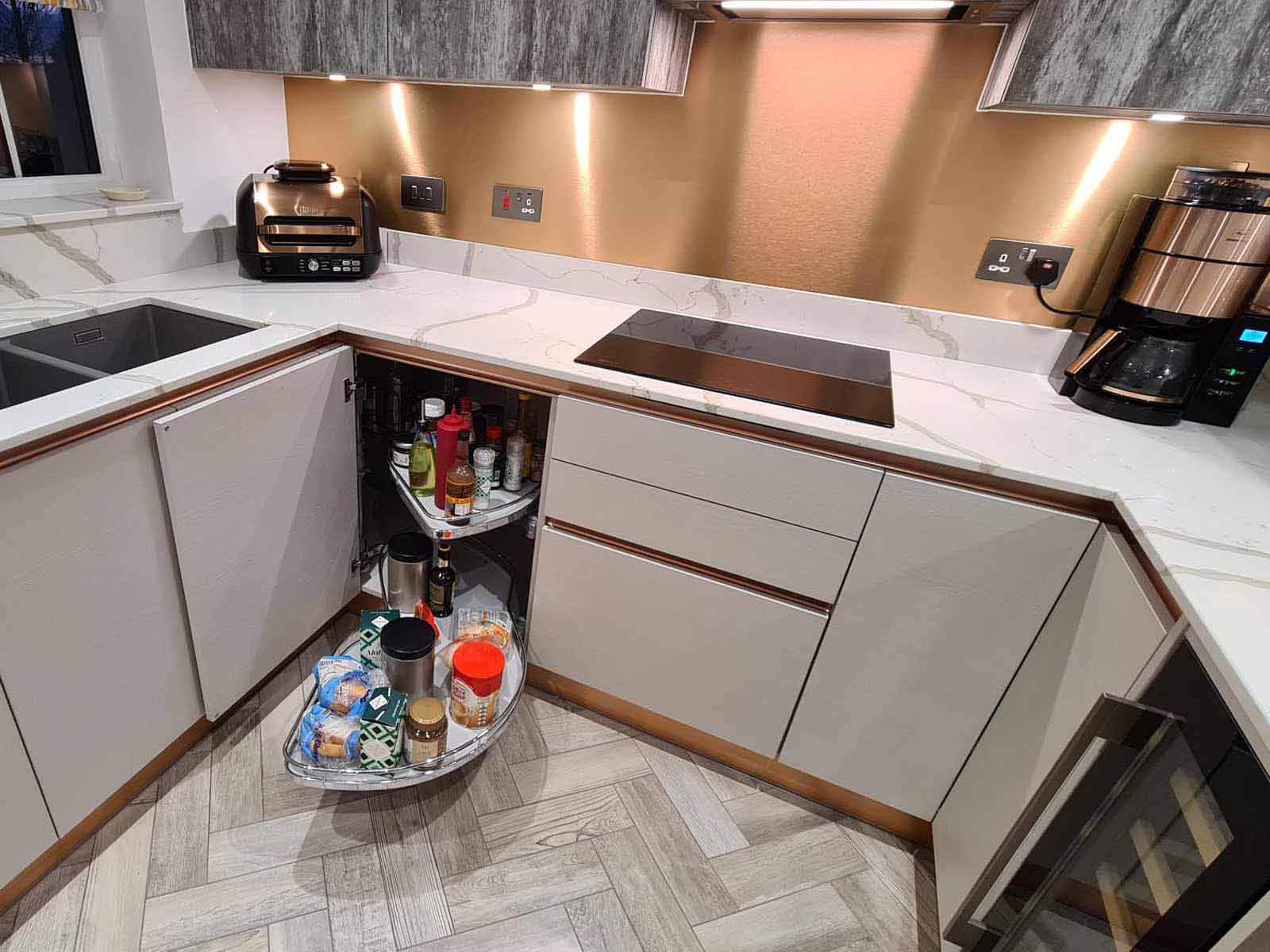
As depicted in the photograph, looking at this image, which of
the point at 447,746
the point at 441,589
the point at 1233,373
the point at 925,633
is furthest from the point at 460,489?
the point at 1233,373

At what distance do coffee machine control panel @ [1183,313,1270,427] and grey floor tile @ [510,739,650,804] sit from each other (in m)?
1.31

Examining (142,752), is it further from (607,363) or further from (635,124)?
(635,124)

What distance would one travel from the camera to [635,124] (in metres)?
1.68

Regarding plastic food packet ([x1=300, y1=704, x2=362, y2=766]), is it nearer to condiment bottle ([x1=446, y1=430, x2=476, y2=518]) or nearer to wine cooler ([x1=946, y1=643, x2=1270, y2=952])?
condiment bottle ([x1=446, y1=430, x2=476, y2=518])

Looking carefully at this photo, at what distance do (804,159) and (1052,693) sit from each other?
1231 mm

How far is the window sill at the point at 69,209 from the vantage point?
1.38m

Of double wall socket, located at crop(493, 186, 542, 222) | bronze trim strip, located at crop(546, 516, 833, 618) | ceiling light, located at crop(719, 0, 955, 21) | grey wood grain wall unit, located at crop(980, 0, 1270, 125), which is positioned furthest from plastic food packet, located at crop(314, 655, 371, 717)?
grey wood grain wall unit, located at crop(980, 0, 1270, 125)

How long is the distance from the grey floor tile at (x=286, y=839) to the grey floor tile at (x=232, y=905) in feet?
0.07

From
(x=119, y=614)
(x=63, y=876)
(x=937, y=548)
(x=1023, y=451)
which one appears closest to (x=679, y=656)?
(x=937, y=548)

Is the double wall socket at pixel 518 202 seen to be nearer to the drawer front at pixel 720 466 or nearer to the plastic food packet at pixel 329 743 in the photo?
the drawer front at pixel 720 466

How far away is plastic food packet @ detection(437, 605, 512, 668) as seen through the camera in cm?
151

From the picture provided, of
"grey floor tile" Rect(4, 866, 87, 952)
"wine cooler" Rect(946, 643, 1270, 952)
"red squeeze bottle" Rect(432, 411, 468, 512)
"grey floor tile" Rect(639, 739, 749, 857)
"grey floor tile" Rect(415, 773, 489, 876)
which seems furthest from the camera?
"red squeeze bottle" Rect(432, 411, 468, 512)

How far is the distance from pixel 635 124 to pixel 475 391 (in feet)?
2.84

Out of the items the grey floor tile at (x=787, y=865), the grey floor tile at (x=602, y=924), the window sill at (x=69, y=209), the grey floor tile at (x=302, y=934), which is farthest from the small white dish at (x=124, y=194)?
the grey floor tile at (x=787, y=865)
